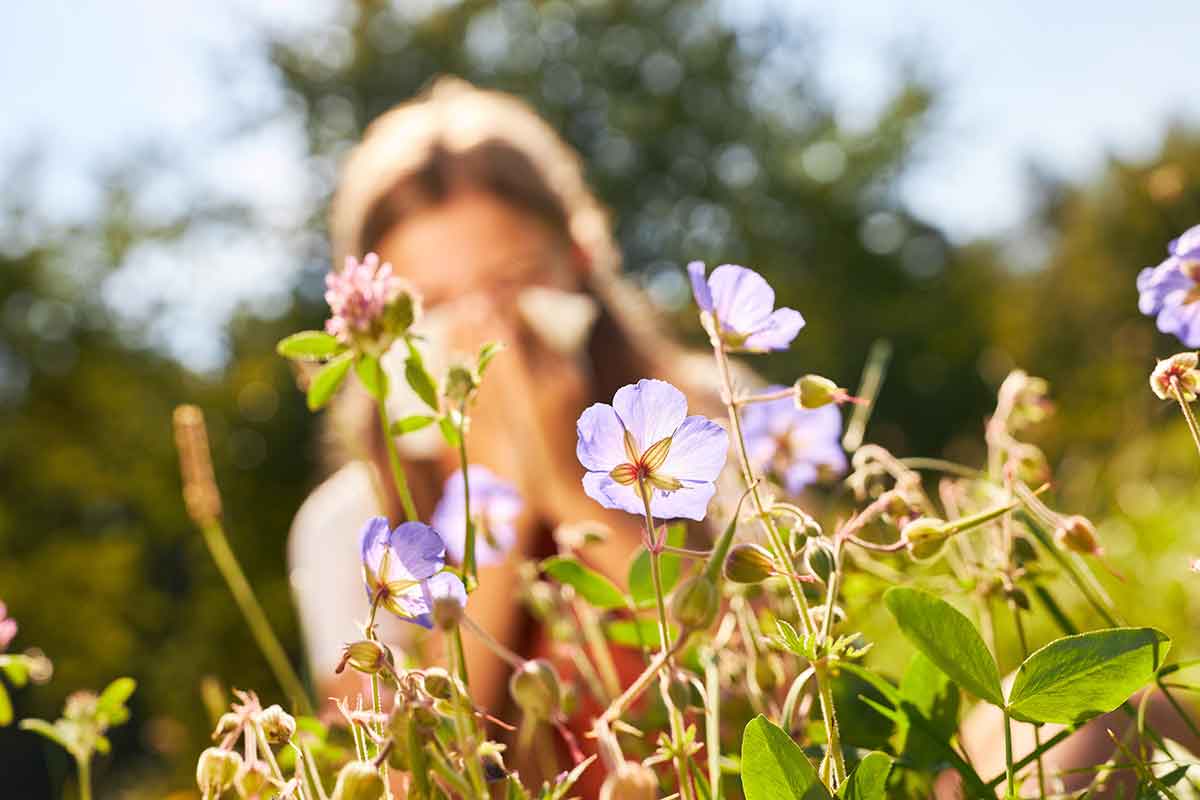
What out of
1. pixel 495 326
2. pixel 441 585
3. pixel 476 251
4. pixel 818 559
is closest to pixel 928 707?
pixel 818 559

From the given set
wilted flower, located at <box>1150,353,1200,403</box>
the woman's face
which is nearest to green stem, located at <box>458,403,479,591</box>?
wilted flower, located at <box>1150,353,1200,403</box>

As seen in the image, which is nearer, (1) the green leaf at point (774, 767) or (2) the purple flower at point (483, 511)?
(1) the green leaf at point (774, 767)

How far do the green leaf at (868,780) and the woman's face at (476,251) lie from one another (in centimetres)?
212

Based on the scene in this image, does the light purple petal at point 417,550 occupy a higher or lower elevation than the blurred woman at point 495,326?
lower

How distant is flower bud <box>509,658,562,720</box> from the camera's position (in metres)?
0.33

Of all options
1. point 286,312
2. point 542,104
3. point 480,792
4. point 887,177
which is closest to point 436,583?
point 480,792

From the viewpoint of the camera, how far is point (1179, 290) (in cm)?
37

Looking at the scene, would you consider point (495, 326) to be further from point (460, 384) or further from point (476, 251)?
point (460, 384)

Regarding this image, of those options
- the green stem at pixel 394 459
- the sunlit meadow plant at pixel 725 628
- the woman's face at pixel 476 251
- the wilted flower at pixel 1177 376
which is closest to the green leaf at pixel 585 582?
the sunlit meadow plant at pixel 725 628

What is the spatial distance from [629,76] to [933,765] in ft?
46.5

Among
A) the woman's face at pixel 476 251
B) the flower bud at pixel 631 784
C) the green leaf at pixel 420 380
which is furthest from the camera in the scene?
the woman's face at pixel 476 251

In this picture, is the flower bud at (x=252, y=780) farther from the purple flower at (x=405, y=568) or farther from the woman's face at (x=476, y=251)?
the woman's face at (x=476, y=251)

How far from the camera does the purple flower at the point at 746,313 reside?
0.38 m

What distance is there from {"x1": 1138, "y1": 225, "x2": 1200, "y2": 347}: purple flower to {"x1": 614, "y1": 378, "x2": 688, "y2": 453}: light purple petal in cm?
17
